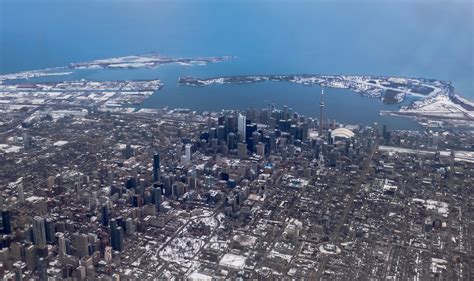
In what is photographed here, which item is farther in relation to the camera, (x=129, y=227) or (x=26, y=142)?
(x=26, y=142)

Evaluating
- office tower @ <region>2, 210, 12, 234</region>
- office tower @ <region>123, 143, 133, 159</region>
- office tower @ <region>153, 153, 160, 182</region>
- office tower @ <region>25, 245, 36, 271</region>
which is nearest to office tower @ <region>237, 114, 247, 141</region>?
office tower @ <region>123, 143, 133, 159</region>

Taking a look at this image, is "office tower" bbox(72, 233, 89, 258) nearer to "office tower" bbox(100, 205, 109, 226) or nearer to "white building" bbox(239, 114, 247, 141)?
"office tower" bbox(100, 205, 109, 226)

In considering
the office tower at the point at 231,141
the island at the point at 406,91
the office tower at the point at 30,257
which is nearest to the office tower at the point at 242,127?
the office tower at the point at 231,141

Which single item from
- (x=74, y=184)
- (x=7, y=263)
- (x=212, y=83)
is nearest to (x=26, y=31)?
(x=212, y=83)

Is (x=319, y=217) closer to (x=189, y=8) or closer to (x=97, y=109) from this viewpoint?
(x=97, y=109)

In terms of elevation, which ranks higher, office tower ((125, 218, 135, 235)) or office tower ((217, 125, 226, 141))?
office tower ((217, 125, 226, 141))

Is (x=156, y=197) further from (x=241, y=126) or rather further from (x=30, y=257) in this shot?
(x=241, y=126)

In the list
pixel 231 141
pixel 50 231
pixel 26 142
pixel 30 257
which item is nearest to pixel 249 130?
pixel 231 141

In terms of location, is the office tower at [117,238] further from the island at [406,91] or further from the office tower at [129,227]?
the island at [406,91]

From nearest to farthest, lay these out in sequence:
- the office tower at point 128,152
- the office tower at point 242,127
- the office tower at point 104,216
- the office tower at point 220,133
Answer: the office tower at point 104,216 → the office tower at point 128,152 → the office tower at point 242,127 → the office tower at point 220,133
